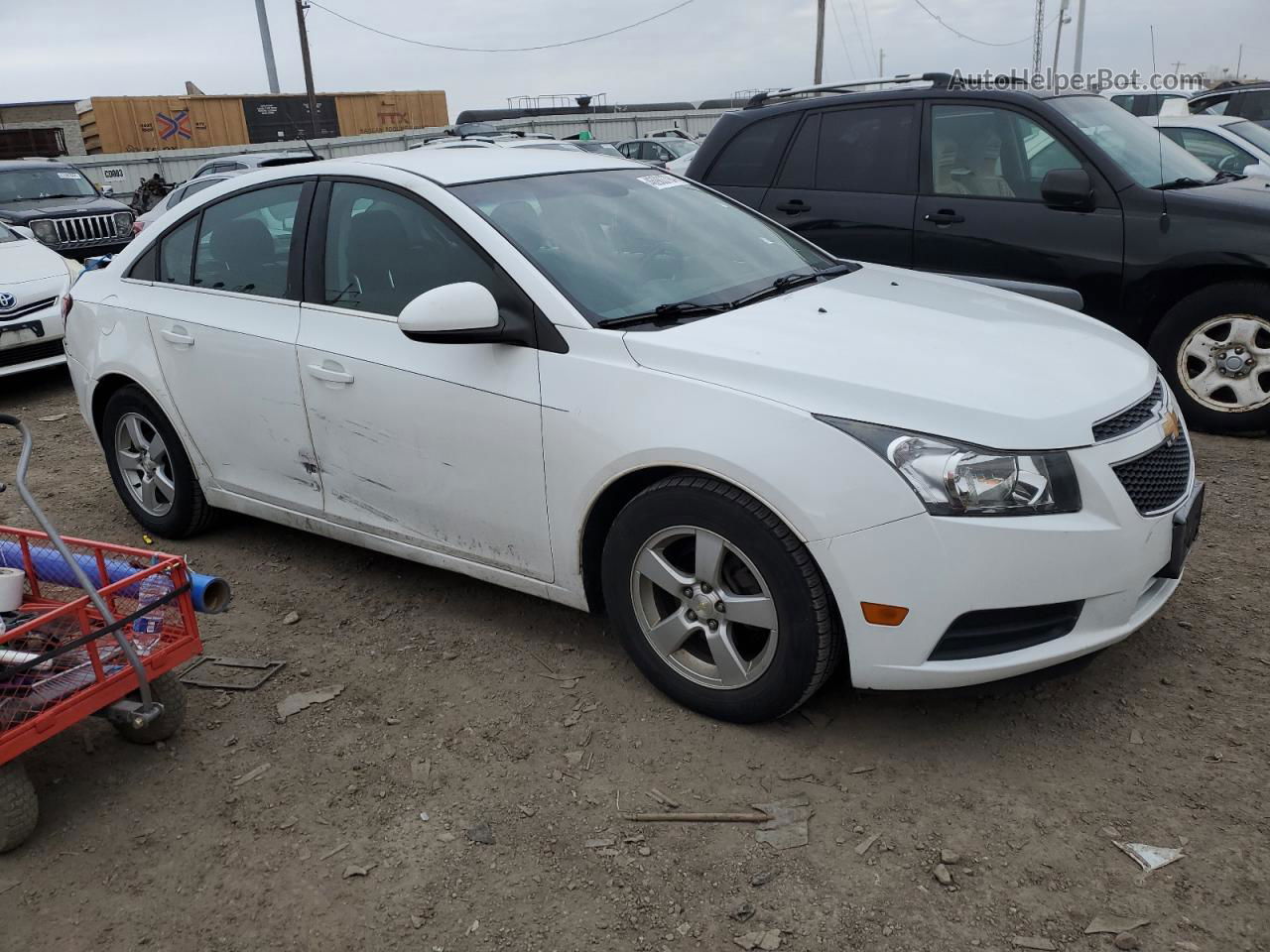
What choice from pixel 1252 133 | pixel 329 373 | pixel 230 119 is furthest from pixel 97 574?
pixel 230 119

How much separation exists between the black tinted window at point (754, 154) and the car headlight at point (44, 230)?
8.99m

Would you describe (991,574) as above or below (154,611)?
above

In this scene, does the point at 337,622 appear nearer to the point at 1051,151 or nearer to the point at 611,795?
the point at 611,795

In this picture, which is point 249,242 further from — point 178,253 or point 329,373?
point 329,373

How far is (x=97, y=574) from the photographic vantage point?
3277 millimetres

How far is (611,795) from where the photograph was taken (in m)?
2.94

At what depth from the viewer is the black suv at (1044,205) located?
5488 mm

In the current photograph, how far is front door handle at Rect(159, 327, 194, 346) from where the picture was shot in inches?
170

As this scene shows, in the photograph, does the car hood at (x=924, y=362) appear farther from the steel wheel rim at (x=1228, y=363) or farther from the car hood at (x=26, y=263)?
the car hood at (x=26, y=263)

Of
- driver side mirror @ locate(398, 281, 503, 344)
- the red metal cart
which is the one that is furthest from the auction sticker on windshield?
the red metal cart

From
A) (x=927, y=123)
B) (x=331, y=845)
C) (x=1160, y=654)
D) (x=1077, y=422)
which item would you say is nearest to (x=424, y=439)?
(x=331, y=845)

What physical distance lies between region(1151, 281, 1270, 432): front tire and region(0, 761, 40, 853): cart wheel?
17.8 feet

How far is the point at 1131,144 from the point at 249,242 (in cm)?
482

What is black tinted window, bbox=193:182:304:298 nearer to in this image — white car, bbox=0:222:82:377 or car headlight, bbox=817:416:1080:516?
car headlight, bbox=817:416:1080:516
